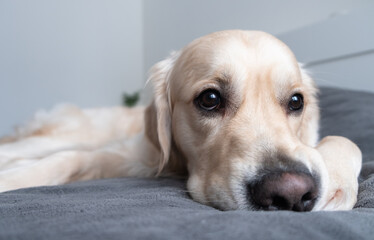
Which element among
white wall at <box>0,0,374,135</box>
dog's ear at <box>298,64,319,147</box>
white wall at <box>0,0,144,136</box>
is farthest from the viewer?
white wall at <box>0,0,144,136</box>

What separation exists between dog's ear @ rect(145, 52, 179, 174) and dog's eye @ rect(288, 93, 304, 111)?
2.07ft

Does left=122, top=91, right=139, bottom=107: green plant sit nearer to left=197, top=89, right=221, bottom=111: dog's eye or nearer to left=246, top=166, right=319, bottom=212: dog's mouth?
left=197, top=89, right=221, bottom=111: dog's eye

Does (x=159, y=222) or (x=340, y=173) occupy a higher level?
(x=159, y=222)

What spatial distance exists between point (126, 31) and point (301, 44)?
4299 millimetres

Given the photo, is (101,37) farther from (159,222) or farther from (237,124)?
(159,222)

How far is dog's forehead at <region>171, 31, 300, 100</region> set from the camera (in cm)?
135

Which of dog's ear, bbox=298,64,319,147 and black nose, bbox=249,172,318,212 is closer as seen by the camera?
black nose, bbox=249,172,318,212

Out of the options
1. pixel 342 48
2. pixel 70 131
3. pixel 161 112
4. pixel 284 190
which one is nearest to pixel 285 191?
pixel 284 190

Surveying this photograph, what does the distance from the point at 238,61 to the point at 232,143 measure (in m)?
0.40

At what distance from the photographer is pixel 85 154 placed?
1.88 metres

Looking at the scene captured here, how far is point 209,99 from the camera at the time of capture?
1.38 m

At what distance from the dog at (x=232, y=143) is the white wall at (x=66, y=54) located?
10.5ft

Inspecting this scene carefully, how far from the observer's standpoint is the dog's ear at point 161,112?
162 centimetres

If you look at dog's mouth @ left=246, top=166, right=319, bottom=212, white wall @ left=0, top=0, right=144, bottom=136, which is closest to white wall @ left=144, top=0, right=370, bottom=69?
white wall @ left=0, top=0, right=144, bottom=136
